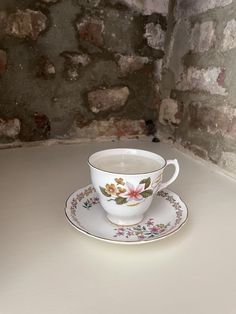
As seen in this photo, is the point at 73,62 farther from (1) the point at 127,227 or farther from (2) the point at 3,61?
(1) the point at 127,227

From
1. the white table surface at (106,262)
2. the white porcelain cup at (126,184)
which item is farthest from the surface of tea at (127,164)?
the white table surface at (106,262)

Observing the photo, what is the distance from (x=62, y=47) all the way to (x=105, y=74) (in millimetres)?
150

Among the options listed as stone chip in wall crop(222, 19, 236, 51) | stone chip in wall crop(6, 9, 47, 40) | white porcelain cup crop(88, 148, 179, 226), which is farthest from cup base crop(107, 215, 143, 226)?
stone chip in wall crop(6, 9, 47, 40)

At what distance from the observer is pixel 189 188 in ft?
2.68

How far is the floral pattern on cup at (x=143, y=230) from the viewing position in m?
0.58

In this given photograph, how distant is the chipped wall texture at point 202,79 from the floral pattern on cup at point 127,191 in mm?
374

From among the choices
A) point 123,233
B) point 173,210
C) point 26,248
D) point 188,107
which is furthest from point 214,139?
point 26,248

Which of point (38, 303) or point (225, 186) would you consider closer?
point (38, 303)

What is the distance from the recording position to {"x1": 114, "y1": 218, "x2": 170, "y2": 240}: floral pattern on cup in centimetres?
58

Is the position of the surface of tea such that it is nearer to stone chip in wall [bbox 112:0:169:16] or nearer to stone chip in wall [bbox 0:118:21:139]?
stone chip in wall [bbox 0:118:21:139]

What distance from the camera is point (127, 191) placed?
1.92 ft

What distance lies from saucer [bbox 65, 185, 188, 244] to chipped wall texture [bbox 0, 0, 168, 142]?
1.38ft

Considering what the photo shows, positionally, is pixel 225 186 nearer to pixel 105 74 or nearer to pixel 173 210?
pixel 173 210

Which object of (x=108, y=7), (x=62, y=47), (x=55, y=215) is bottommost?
(x=55, y=215)
